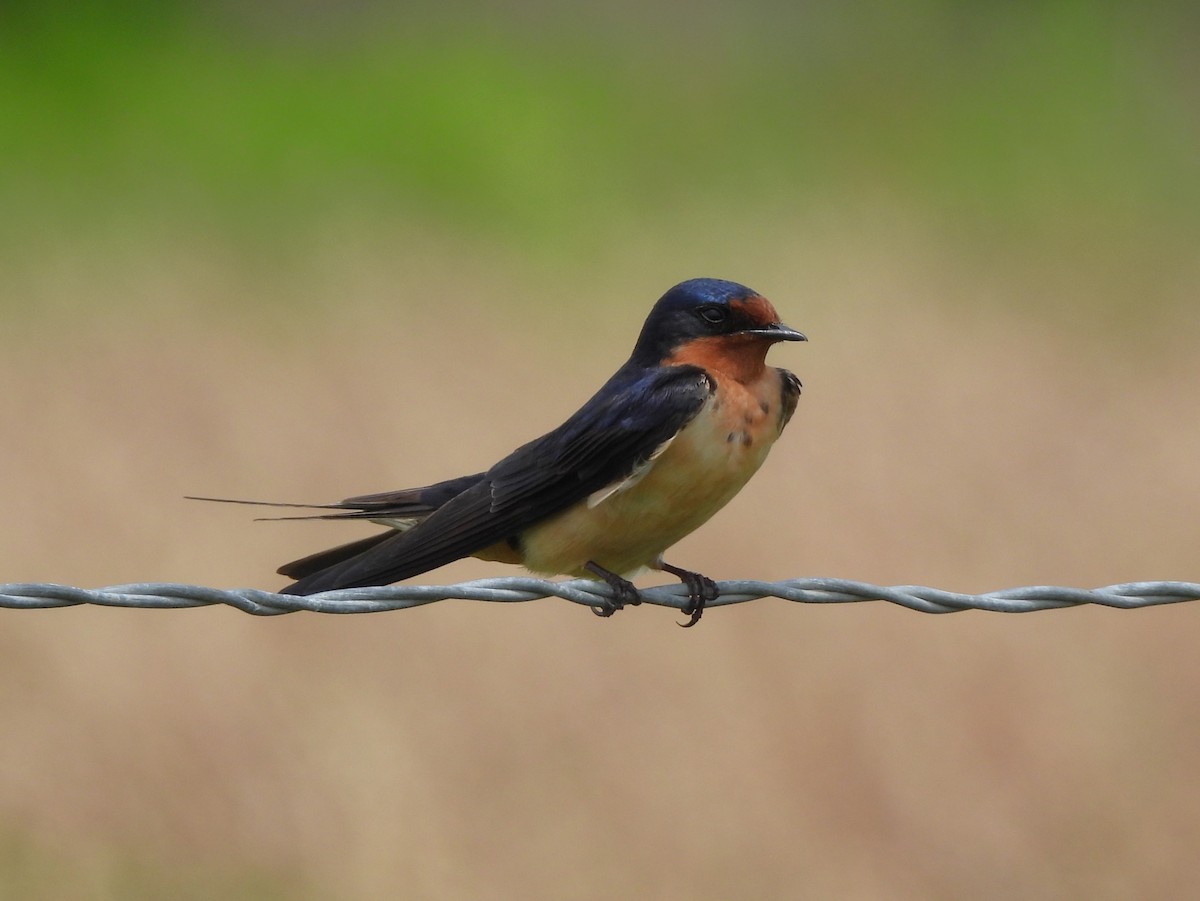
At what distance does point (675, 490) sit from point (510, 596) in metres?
0.89

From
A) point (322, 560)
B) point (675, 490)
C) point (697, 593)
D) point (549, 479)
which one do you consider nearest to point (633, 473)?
point (675, 490)

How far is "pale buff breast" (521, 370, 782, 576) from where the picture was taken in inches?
150

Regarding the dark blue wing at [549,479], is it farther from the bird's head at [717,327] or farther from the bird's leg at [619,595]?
the bird's leg at [619,595]

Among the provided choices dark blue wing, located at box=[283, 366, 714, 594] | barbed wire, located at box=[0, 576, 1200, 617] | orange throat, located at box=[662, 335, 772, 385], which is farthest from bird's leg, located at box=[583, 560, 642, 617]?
orange throat, located at box=[662, 335, 772, 385]

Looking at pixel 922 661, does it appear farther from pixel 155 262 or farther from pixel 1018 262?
pixel 155 262

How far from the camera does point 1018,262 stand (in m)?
10.8

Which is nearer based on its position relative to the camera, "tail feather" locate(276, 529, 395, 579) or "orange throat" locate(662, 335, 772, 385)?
"tail feather" locate(276, 529, 395, 579)

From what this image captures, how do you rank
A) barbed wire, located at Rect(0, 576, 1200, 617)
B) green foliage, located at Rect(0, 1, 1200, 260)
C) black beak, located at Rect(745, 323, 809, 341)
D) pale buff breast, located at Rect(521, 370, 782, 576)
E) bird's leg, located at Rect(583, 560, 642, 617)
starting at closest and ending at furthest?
barbed wire, located at Rect(0, 576, 1200, 617)
bird's leg, located at Rect(583, 560, 642, 617)
pale buff breast, located at Rect(521, 370, 782, 576)
black beak, located at Rect(745, 323, 809, 341)
green foliage, located at Rect(0, 1, 1200, 260)

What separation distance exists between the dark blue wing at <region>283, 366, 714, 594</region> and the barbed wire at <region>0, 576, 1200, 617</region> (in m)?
0.60

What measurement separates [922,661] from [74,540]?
3.85 metres

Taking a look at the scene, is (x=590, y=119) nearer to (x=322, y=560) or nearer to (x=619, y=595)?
(x=322, y=560)

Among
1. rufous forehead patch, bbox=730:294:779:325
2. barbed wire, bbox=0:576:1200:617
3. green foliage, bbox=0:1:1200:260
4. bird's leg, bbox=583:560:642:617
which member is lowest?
barbed wire, bbox=0:576:1200:617

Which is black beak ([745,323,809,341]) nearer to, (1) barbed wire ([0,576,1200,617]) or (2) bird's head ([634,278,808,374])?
(2) bird's head ([634,278,808,374])

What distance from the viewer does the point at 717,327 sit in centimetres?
404
